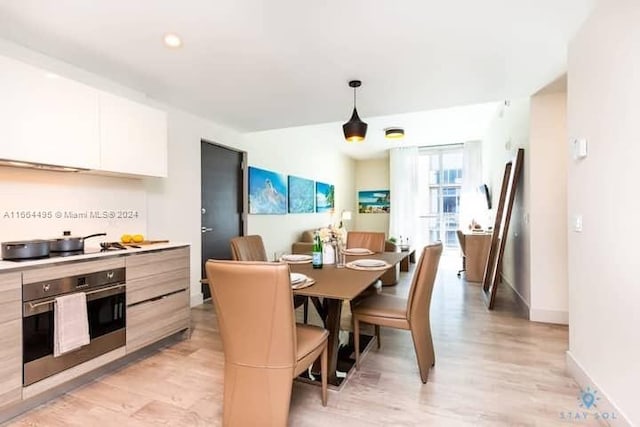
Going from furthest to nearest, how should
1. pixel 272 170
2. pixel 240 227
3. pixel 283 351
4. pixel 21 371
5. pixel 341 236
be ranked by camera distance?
pixel 272 170, pixel 240 227, pixel 341 236, pixel 21 371, pixel 283 351

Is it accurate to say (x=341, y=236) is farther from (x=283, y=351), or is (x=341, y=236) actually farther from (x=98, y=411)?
(x=98, y=411)

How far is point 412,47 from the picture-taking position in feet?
8.20

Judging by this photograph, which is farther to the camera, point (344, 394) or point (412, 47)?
point (412, 47)

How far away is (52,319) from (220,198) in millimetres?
2715

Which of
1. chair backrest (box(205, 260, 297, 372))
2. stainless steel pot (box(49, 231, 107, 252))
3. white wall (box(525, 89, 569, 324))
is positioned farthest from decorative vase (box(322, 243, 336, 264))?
white wall (box(525, 89, 569, 324))

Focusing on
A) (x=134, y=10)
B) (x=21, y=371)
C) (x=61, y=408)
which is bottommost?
(x=61, y=408)

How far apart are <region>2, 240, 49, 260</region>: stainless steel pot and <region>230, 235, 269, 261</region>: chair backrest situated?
4.23ft

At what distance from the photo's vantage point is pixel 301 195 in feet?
21.6

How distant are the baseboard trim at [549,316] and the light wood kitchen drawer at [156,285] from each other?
3.60 m

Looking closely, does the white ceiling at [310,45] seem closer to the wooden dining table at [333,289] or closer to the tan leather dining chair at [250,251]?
the tan leather dining chair at [250,251]

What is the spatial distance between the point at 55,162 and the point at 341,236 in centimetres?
221

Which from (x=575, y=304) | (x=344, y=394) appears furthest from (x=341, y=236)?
(x=575, y=304)

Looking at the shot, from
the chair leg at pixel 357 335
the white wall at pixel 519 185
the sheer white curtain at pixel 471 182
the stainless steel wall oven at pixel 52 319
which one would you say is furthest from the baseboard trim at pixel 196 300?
the sheer white curtain at pixel 471 182

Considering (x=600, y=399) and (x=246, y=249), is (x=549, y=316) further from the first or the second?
(x=246, y=249)
